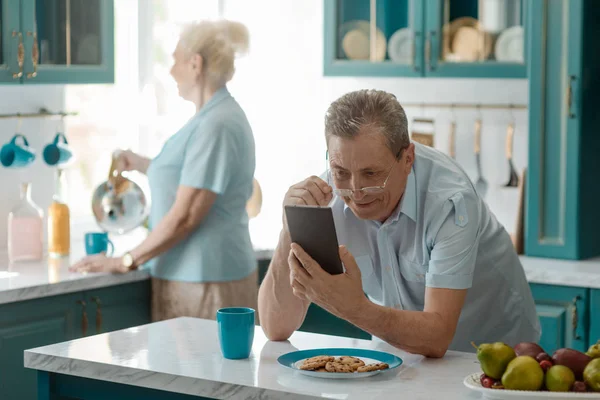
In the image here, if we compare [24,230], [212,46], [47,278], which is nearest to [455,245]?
[212,46]

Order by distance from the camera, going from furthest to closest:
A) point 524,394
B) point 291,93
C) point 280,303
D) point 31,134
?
1. point 291,93
2. point 31,134
3. point 280,303
4. point 524,394

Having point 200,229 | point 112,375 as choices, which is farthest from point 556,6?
point 112,375

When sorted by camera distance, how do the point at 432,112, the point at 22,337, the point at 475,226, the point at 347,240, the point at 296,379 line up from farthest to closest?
the point at 432,112
the point at 22,337
the point at 347,240
the point at 475,226
the point at 296,379

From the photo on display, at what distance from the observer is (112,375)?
2.22 metres

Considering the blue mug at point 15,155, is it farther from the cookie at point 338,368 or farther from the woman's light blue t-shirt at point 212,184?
the cookie at point 338,368

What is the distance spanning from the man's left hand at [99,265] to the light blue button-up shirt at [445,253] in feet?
4.17

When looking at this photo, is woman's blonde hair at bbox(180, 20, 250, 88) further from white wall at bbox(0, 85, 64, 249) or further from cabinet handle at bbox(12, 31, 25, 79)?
white wall at bbox(0, 85, 64, 249)

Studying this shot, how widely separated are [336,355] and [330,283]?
18 centimetres

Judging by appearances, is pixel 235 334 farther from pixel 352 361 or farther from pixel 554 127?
pixel 554 127

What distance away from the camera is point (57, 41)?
3.83m

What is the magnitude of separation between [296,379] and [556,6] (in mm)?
2184

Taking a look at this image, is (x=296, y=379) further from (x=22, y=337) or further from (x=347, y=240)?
(x=22, y=337)

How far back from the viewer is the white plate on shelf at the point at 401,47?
4266 mm

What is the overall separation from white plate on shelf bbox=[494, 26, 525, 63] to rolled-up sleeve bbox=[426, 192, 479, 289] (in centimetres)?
185
